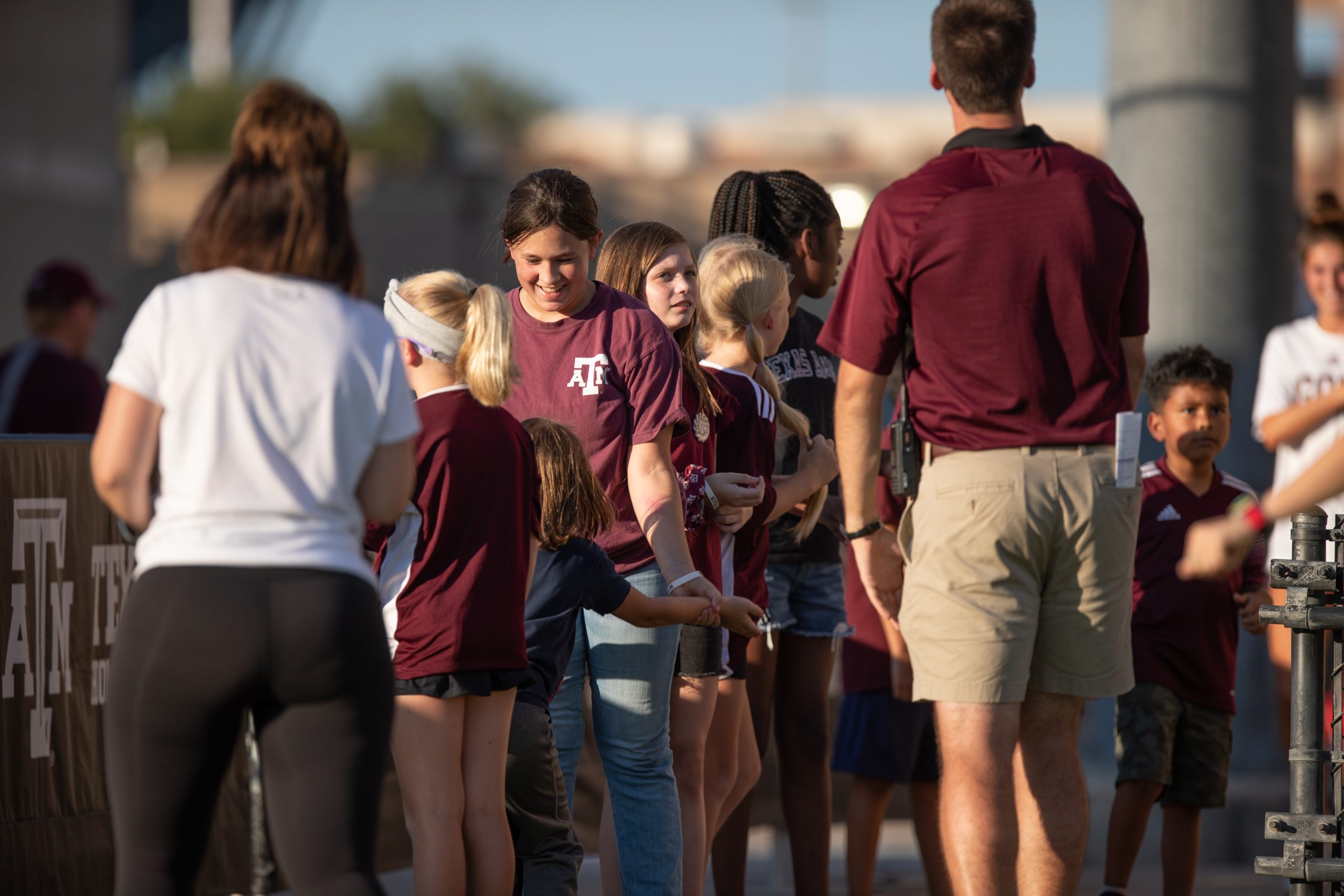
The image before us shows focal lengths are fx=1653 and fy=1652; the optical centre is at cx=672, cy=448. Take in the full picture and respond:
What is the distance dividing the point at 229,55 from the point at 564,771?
6422 cm

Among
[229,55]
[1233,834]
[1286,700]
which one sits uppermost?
[229,55]

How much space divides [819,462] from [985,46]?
149 cm

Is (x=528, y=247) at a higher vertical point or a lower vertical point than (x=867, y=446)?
higher

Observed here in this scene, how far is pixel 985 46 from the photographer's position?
392 cm

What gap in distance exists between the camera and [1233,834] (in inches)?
272

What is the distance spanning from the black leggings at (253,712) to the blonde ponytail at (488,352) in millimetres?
1007

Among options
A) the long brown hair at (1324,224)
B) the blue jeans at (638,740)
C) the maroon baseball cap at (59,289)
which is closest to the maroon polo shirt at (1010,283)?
the blue jeans at (638,740)

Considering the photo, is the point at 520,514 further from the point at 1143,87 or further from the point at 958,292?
the point at 1143,87

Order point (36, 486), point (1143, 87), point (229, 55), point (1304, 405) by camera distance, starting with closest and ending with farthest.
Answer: point (36, 486)
point (1304, 405)
point (1143, 87)
point (229, 55)

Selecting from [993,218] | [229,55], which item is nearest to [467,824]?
[993,218]

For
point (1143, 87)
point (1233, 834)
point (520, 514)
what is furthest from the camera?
point (1143, 87)

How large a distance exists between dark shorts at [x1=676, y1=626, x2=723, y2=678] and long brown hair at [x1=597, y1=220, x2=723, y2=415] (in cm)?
79

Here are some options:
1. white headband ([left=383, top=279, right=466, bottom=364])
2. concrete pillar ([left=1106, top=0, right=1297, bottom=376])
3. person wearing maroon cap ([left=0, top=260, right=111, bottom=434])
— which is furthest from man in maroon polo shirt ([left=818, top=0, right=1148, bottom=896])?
person wearing maroon cap ([left=0, top=260, right=111, bottom=434])

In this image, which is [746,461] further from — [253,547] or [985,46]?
[253,547]
